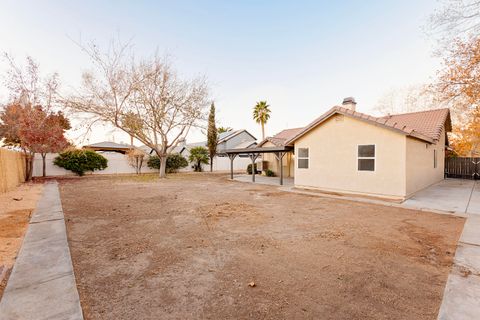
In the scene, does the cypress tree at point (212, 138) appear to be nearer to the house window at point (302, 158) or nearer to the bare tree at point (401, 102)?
the house window at point (302, 158)

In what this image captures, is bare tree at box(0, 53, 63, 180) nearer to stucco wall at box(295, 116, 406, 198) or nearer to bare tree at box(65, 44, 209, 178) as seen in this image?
bare tree at box(65, 44, 209, 178)

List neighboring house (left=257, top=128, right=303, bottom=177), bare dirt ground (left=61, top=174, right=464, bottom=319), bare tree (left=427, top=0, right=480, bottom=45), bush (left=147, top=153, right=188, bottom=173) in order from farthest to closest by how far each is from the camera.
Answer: bush (left=147, top=153, right=188, bottom=173) < neighboring house (left=257, top=128, right=303, bottom=177) < bare tree (left=427, top=0, right=480, bottom=45) < bare dirt ground (left=61, top=174, right=464, bottom=319)

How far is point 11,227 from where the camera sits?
516 cm

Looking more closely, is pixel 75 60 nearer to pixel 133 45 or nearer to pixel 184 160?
pixel 133 45

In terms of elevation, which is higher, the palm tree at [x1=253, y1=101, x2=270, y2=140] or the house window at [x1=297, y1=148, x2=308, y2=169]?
the palm tree at [x1=253, y1=101, x2=270, y2=140]

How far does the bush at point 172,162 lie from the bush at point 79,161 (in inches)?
180

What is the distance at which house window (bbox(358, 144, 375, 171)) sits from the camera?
29.3ft

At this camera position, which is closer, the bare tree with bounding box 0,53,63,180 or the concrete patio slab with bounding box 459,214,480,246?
the concrete patio slab with bounding box 459,214,480,246

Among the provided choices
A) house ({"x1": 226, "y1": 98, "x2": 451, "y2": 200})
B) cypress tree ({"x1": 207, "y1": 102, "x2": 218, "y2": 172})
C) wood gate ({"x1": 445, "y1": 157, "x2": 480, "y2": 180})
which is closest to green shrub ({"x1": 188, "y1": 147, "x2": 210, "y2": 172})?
cypress tree ({"x1": 207, "y1": 102, "x2": 218, "y2": 172})

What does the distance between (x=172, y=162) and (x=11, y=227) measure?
758 inches

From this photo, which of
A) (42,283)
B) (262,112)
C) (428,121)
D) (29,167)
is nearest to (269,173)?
(428,121)

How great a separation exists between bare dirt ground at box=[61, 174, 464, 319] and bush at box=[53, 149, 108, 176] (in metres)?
16.1

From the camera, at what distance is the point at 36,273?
10.00 ft

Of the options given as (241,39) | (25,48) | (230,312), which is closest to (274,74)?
(241,39)
